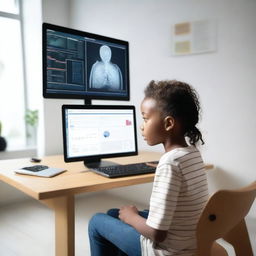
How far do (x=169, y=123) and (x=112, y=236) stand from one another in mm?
487

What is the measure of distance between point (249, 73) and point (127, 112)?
0.94 metres

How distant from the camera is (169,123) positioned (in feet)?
3.62

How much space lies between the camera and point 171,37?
102 inches

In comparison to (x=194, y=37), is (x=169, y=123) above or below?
below

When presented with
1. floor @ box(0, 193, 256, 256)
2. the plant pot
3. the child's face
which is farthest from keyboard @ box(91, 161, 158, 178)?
the plant pot

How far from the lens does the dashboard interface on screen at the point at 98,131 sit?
1.68 metres

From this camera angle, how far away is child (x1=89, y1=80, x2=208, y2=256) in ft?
3.23

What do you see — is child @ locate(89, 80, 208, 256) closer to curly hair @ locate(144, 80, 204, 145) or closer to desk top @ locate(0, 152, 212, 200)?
curly hair @ locate(144, 80, 204, 145)

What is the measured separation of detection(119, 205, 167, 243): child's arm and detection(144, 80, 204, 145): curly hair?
1.13 ft

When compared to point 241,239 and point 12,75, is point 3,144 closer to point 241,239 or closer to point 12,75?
point 12,75

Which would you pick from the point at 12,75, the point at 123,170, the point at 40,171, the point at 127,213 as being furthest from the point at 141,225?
the point at 12,75

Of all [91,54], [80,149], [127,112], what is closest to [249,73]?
[127,112]

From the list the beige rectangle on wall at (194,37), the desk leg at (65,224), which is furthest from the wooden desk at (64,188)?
the beige rectangle on wall at (194,37)

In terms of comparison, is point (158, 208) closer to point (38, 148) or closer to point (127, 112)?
point (127, 112)
